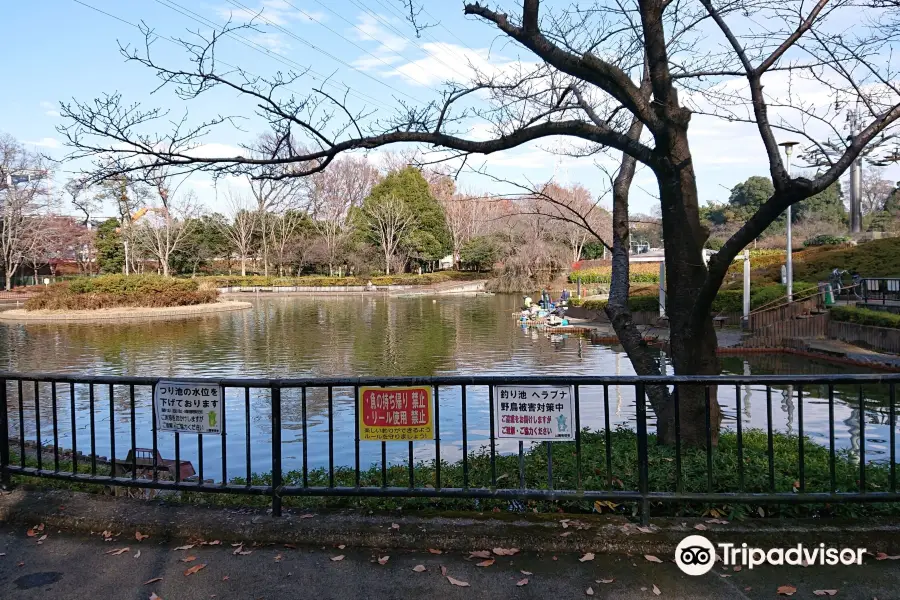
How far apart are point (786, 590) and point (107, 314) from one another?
1385 inches

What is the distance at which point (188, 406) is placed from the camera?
466cm

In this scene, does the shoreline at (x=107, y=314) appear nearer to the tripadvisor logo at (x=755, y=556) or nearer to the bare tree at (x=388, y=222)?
the bare tree at (x=388, y=222)

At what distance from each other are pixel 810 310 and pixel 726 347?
3773mm

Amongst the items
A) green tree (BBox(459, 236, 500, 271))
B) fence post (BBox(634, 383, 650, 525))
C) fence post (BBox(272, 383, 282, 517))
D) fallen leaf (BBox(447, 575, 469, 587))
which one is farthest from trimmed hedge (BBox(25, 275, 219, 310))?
fence post (BBox(634, 383, 650, 525))

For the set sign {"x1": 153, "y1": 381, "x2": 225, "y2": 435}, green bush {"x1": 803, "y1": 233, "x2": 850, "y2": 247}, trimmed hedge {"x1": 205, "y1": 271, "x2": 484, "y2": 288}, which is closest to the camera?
sign {"x1": 153, "y1": 381, "x2": 225, "y2": 435}

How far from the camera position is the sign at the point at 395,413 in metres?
4.38

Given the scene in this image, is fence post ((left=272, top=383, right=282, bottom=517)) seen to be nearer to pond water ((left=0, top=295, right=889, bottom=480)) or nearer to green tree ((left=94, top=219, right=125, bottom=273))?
pond water ((left=0, top=295, right=889, bottom=480))

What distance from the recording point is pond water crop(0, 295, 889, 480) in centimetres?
922

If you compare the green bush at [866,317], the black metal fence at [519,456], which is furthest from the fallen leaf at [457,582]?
the green bush at [866,317]

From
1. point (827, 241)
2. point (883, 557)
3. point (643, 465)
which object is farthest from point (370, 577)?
point (827, 241)

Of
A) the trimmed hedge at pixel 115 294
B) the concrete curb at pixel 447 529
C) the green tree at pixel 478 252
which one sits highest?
the green tree at pixel 478 252

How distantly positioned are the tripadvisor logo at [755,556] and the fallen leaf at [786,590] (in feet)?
0.91

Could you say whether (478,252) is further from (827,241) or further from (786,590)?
(786,590)

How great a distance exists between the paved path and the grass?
61cm
